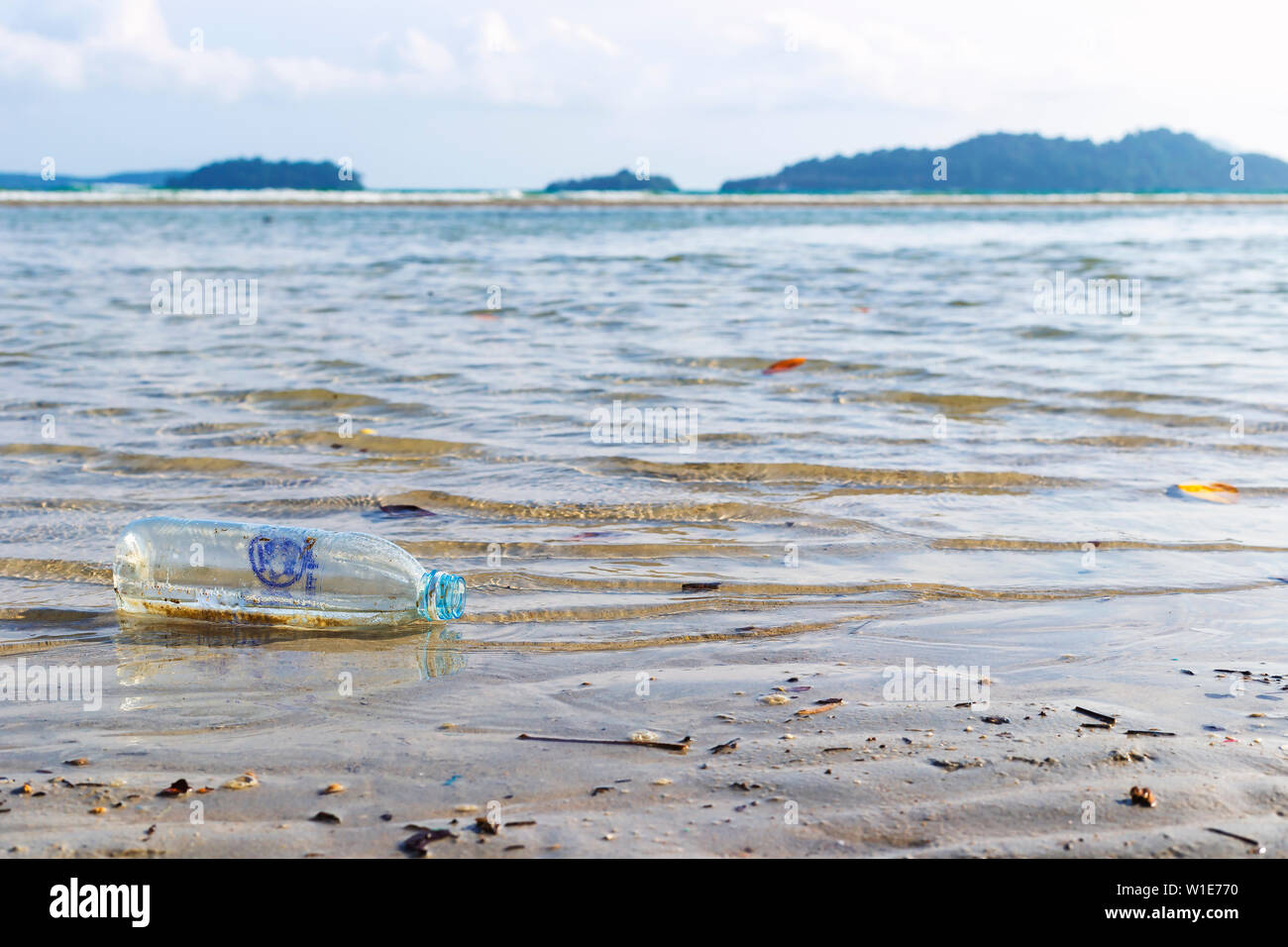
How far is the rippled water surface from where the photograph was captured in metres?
3.20

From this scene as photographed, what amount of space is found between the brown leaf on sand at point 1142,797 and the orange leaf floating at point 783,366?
17.2ft

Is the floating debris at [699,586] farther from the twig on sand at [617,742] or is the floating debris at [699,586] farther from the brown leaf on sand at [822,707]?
the twig on sand at [617,742]

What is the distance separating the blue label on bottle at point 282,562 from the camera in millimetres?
3047

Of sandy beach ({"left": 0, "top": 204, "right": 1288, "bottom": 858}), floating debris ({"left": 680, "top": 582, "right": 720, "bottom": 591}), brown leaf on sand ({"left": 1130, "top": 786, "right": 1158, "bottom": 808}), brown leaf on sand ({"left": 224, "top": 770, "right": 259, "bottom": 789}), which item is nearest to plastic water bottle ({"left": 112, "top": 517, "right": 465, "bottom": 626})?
sandy beach ({"left": 0, "top": 204, "right": 1288, "bottom": 858})

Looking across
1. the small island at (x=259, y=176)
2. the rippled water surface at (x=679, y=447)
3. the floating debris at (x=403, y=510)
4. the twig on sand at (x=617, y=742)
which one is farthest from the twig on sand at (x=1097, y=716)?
the small island at (x=259, y=176)

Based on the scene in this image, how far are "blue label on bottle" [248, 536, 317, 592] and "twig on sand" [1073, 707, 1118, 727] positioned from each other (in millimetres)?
1963

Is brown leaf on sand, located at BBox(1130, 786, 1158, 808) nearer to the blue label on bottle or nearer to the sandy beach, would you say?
the sandy beach

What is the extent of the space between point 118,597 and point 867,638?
200 cm

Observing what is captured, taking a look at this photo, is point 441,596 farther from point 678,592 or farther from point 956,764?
point 956,764

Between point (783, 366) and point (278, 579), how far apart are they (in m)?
4.60

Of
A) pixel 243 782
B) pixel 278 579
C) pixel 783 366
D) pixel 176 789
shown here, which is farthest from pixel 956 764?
pixel 783 366

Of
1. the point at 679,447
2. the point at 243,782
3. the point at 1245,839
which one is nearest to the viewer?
the point at 1245,839

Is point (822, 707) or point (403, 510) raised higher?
point (403, 510)

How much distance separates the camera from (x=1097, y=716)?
85.7 inches
